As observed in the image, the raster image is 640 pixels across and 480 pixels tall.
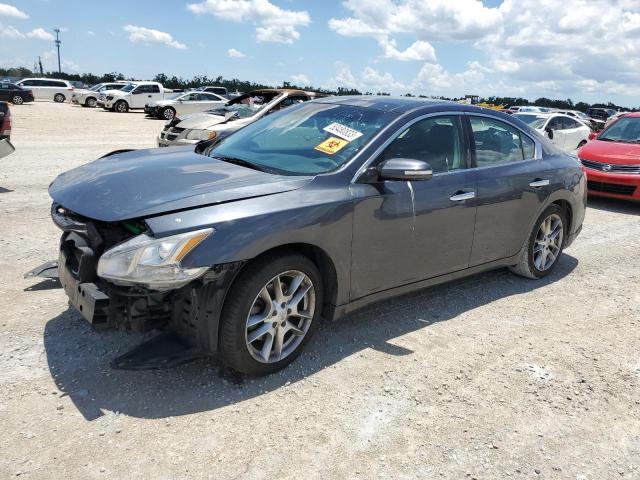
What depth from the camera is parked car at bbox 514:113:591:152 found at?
15133mm

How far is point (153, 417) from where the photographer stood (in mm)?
2811

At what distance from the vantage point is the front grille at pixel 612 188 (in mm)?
8727

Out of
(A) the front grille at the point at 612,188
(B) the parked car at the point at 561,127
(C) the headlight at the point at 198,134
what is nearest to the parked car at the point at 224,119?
(C) the headlight at the point at 198,134

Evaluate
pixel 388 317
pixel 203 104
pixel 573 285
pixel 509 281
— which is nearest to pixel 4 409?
pixel 388 317

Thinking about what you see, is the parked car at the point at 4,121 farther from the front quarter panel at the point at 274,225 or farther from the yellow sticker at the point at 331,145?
the front quarter panel at the point at 274,225

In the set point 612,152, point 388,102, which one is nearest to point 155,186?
point 388,102

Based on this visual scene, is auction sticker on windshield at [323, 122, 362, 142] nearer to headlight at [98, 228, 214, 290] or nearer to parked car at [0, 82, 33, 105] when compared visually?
headlight at [98, 228, 214, 290]

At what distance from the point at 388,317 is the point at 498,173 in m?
1.49

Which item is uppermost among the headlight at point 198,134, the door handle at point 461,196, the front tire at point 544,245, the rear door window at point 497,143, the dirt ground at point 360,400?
the rear door window at point 497,143

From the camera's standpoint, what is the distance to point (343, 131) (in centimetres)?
376

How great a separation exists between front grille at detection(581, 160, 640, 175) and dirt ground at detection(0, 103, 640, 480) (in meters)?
5.02

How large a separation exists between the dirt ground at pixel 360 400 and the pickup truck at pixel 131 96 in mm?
29415

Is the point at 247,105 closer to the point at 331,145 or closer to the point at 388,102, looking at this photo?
the point at 388,102

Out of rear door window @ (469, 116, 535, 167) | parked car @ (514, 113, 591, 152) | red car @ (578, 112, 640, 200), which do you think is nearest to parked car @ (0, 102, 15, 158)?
rear door window @ (469, 116, 535, 167)
